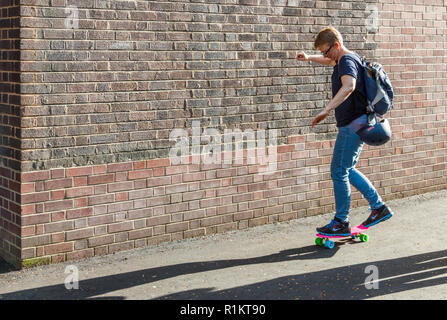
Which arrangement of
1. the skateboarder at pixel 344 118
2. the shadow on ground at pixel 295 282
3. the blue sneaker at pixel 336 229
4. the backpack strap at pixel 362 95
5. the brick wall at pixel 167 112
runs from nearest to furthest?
the shadow on ground at pixel 295 282 < the brick wall at pixel 167 112 < the skateboarder at pixel 344 118 < the backpack strap at pixel 362 95 < the blue sneaker at pixel 336 229

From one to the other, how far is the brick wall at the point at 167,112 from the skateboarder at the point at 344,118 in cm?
91

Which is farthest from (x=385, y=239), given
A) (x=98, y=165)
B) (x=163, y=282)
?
(x=98, y=165)

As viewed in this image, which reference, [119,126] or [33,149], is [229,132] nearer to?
[119,126]

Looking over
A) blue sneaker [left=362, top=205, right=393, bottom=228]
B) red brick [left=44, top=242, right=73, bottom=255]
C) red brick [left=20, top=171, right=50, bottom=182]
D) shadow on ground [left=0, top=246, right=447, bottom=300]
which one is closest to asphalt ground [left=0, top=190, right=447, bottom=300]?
shadow on ground [left=0, top=246, right=447, bottom=300]

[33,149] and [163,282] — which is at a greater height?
[33,149]

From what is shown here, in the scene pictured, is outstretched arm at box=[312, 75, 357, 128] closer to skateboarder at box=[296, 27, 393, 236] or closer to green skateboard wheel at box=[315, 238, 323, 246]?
skateboarder at box=[296, 27, 393, 236]

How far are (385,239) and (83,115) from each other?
10.4ft

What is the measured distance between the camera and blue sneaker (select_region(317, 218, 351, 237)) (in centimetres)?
A: 646

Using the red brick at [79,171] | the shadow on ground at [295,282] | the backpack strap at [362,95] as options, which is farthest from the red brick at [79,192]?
the backpack strap at [362,95]

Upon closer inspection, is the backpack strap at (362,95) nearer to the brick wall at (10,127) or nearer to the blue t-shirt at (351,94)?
the blue t-shirt at (351,94)

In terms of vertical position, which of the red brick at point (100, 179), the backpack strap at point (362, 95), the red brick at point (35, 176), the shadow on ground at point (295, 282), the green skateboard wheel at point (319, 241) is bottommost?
the shadow on ground at point (295, 282)

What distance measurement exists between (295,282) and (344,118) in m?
1.70

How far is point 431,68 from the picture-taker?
29.5 feet

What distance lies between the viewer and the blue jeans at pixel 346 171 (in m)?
6.39
